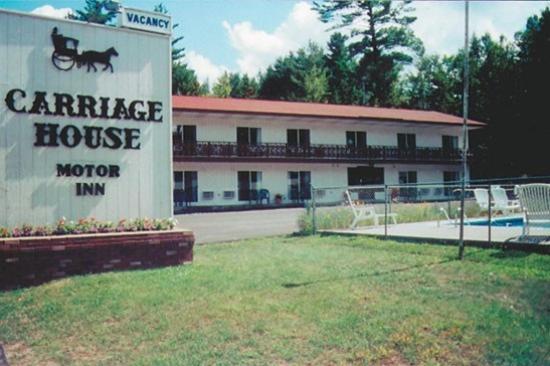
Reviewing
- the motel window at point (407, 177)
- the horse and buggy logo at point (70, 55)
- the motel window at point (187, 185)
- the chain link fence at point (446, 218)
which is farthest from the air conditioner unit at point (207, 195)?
the horse and buggy logo at point (70, 55)

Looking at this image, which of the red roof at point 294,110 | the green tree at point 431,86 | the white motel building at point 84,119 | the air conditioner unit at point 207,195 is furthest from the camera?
the green tree at point 431,86

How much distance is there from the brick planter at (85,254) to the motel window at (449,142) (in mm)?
33811

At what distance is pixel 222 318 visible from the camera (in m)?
5.29

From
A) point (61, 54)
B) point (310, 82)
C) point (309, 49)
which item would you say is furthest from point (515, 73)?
point (61, 54)

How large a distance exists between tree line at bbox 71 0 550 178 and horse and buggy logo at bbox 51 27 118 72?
1654 centimetres

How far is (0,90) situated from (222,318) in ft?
19.0

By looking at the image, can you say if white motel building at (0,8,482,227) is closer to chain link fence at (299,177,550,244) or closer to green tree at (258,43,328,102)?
chain link fence at (299,177,550,244)

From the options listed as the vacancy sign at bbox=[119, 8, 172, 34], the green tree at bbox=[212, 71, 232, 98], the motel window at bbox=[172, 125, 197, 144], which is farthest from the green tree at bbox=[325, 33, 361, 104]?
the vacancy sign at bbox=[119, 8, 172, 34]

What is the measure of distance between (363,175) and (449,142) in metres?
8.99

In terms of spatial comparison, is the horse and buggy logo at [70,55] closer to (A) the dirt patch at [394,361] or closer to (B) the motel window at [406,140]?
(A) the dirt patch at [394,361]

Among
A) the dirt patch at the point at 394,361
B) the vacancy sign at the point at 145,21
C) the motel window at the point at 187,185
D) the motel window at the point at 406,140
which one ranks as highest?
the motel window at the point at 406,140

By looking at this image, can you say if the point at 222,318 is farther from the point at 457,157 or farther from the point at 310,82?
the point at 310,82

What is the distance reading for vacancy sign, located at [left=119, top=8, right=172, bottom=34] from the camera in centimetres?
927

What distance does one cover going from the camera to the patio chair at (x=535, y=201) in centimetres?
890
